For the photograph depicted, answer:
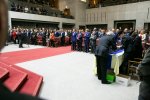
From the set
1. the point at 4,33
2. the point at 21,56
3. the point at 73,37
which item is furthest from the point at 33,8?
the point at 4,33

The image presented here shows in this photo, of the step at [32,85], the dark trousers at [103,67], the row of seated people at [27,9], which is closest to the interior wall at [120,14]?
the row of seated people at [27,9]

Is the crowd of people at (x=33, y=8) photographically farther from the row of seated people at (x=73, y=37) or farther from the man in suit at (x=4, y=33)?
the man in suit at (x=4, y=33)

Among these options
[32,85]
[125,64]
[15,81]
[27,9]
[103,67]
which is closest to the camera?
[15,81]

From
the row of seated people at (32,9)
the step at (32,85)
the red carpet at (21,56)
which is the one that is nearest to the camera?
the step at (32,85)

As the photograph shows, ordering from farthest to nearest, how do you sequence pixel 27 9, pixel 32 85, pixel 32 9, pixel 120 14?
pixel 120 14
pixel 32 9
pixel 27 9
pixel 32 85

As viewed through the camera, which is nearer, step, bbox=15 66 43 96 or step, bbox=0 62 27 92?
step, bbox=0 62 27 92

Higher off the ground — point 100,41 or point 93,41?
point 100,41

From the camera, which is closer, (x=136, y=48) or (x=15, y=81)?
(x=15, y=81)

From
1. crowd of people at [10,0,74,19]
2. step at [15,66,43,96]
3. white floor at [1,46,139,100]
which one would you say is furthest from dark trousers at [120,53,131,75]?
crowd of people at [10,0,74,19]

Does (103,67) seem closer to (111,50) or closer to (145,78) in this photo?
(111,50)

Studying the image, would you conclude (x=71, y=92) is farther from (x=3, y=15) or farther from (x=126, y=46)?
(x=3, y=15)

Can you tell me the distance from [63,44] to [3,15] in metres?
13.8

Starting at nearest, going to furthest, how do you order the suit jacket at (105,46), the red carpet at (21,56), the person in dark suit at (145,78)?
the person in dark suit at (145,78)
the suit jacket at (105,46)
the red carpet at (21,56)

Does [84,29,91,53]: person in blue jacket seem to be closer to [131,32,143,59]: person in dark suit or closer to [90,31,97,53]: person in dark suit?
[90,31,97,53]: person in dark suit
